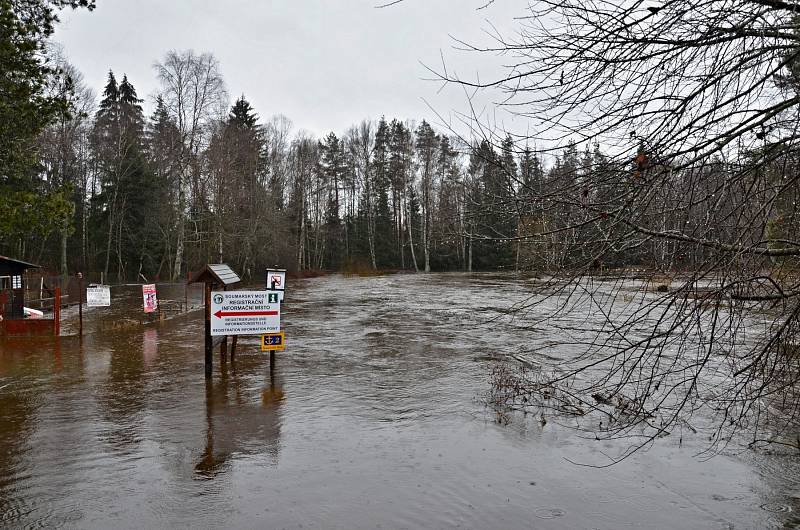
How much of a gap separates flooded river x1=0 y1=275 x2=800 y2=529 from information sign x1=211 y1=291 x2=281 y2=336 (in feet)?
3.13

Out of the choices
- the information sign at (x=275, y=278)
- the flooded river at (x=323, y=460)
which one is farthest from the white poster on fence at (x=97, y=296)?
the flooded river at (x=323, y=460)

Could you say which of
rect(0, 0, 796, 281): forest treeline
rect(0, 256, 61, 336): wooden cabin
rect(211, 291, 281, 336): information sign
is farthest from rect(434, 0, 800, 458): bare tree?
rect(0, 256, 61, 336): wooden cabin

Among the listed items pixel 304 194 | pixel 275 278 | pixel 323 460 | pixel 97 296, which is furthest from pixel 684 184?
pixel 304 194

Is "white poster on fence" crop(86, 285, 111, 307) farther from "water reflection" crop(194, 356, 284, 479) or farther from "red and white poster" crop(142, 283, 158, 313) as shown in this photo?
"water reflection" crop(194, 356, 284, 479)

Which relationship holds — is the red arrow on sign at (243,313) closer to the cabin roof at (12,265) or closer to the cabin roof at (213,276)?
the cabin roof at (213,276)

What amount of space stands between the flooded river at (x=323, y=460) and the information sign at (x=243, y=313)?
96 cm

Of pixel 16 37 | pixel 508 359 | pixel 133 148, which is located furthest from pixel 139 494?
pixel 133 148

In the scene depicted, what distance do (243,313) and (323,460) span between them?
4.13 metres

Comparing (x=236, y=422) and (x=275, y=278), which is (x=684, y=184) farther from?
(x=275, y=278)

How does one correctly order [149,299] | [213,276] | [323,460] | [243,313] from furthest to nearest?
[149,299], [213,276], [243,313], [323,460]

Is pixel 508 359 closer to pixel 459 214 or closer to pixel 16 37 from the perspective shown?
pixel 459 214

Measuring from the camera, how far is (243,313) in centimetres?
966

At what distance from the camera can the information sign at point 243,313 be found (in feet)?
31.4

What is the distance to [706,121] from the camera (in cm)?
320
